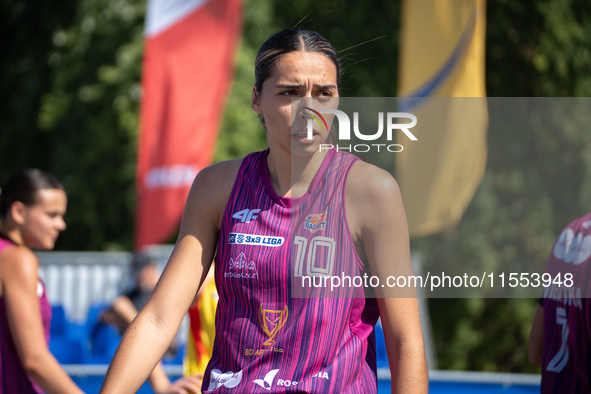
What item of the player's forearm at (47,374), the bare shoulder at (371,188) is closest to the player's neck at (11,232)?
the player's forearm at (47,374)

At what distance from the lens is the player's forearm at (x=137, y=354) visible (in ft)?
4.79

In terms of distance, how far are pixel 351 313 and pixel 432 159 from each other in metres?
1.74

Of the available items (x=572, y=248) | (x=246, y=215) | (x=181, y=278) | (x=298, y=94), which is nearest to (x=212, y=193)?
(x=246, y=215)

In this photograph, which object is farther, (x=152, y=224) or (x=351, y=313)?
(x=152, y=224)

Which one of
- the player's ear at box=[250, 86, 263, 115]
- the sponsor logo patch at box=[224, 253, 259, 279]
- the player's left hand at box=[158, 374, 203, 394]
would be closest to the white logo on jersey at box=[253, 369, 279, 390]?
the sponsor logo patch at box=[224, 253, 259, 279]

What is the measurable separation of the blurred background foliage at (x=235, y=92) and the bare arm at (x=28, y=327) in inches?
185

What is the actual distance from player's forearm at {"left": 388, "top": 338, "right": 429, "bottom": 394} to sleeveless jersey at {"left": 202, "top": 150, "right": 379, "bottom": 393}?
0.30 ft

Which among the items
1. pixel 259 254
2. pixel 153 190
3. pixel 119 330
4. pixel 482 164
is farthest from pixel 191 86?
pixel 259 254

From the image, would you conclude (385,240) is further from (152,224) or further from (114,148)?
(114,148)

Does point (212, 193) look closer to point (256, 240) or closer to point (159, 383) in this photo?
point (256, 240)

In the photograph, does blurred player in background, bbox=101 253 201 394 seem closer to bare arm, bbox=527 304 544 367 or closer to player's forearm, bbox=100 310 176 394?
bare arm, bbox=527 304 544 367

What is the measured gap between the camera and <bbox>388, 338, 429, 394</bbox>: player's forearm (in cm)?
139

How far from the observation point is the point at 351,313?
4.83ft

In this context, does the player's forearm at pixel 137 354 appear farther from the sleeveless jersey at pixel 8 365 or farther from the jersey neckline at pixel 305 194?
the sleeveless jersey at pixel 8 365
